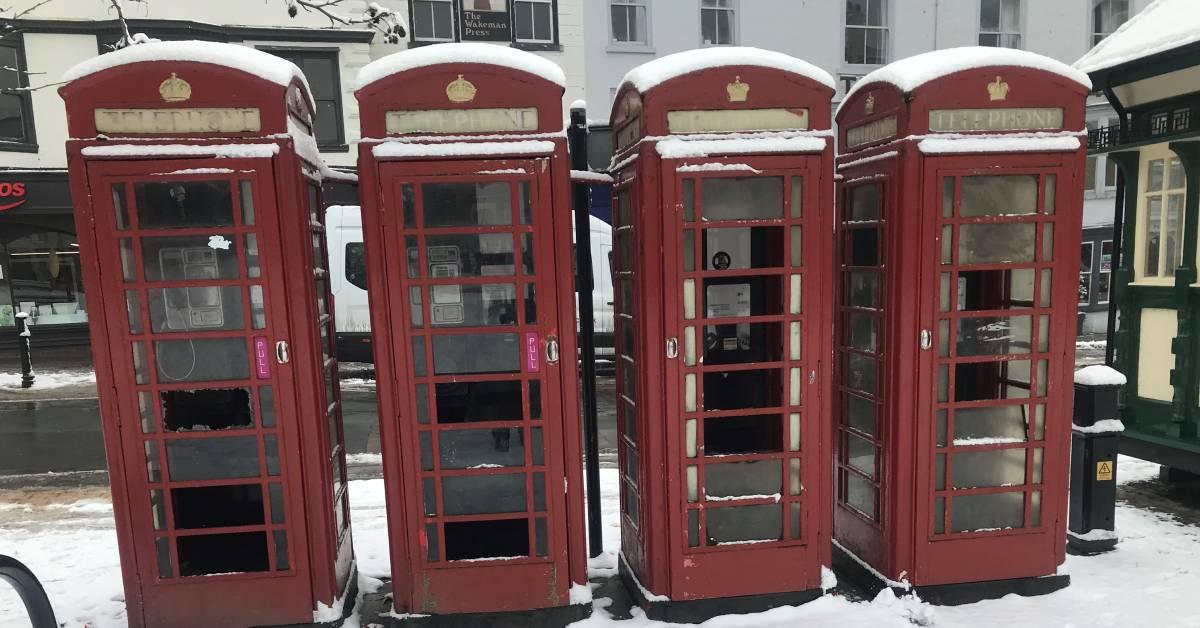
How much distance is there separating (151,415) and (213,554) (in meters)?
0.79

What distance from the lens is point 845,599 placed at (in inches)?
140

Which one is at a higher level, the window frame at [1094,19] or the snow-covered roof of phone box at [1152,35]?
the window frame at [1094,19]

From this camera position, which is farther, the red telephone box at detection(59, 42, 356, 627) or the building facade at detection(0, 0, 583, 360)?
the building facade at detection(0, 0, 583, 360)

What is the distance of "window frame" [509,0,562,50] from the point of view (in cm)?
1325

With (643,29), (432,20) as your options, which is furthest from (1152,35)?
(432,20)

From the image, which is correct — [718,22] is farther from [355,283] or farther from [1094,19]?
[355,283]

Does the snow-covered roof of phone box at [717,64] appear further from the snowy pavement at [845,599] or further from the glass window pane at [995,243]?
the snowy pavement at [845,599]

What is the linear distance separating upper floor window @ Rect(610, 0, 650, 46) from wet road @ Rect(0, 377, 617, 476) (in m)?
7.90

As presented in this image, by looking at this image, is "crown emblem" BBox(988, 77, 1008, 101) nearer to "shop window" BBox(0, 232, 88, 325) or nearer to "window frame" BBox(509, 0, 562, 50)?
"window frame" BBox(509, 0, 562, 50)

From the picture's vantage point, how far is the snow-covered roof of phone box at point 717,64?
3092 mm

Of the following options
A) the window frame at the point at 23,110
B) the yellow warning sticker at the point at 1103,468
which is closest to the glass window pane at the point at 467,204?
the yellow warning sticker at the point at 1103,468

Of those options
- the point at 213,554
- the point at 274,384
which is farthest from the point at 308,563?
the point at 274,384

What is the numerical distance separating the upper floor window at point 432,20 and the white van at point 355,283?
4579 millimetres

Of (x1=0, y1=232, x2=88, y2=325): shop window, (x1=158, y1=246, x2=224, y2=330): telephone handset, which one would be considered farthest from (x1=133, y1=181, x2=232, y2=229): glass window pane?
(x1=0, y1=232, x2=88, y2=325): shop window
